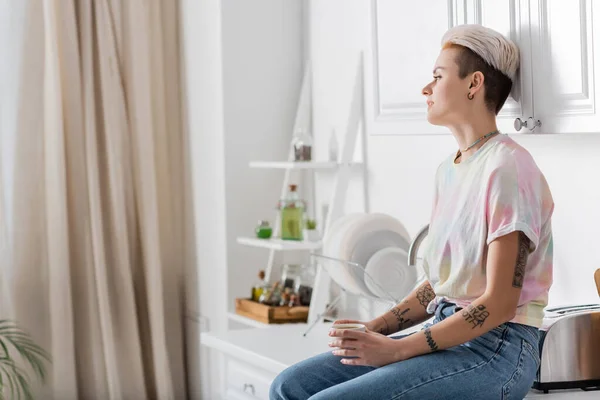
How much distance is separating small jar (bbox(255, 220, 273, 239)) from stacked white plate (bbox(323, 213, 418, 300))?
688 mm

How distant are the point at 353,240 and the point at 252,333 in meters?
0.41

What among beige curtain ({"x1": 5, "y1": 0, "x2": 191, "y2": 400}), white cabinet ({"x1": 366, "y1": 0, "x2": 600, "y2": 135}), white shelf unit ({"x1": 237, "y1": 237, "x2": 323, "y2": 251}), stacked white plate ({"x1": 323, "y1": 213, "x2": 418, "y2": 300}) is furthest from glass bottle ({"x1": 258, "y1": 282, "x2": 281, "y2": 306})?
white cabinet ({"x1": 366, "y1": 0, "x2": 600, "y2": 135})

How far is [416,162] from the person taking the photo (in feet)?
9.18

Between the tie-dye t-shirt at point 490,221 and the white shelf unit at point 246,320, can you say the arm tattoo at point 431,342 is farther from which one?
the white shelf unit at point 246,320

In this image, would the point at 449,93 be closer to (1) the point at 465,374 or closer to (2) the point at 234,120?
(1) the point at 465,374

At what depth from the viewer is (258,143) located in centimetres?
344

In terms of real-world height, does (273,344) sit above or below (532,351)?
below

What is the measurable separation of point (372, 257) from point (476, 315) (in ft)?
2.99

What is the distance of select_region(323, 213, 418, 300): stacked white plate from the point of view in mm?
2523

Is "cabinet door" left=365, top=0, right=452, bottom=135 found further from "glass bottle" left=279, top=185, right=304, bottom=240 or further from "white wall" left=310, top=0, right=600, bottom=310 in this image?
"glass bottle" left=279, top=185, right=304, bottom=240

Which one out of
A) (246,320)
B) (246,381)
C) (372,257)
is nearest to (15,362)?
(246,320)

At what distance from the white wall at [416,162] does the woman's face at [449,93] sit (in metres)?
0.50

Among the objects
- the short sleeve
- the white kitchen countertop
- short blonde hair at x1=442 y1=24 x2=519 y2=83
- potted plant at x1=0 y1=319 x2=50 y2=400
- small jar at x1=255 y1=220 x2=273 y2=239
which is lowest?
potted plant at x1=0 y1=319 x2=50 y2=400

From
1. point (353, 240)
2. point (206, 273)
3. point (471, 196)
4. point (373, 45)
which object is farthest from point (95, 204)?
point (471, 196)
